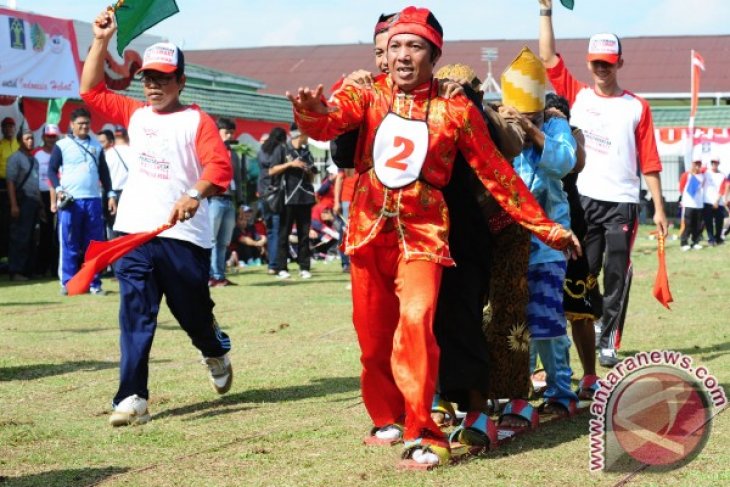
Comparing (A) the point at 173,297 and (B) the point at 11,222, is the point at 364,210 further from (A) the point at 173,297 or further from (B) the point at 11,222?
(B) the point at 11,222

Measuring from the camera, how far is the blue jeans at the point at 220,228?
1627 centimetres

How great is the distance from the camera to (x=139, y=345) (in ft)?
23.0

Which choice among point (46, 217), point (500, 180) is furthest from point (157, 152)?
point (46, 217)

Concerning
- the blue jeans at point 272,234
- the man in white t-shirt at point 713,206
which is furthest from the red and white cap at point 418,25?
the man in white t-shirt at point 713,206

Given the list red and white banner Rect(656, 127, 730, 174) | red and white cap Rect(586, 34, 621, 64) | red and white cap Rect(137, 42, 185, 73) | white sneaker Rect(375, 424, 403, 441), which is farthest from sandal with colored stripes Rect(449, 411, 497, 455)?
red and white banner Rect(656, 127, 730, 174)

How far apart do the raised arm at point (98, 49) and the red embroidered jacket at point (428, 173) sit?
2.01 meters

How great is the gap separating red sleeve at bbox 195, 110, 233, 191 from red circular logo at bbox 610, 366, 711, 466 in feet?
8.00

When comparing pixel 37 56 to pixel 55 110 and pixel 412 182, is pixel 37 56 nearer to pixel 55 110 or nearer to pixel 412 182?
pixel 55 110

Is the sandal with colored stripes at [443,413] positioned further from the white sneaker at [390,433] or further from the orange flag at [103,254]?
the orange flag at [103,254]

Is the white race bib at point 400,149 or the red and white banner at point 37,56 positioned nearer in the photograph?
the white race bib at point 400,149

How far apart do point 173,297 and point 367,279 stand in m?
1.82

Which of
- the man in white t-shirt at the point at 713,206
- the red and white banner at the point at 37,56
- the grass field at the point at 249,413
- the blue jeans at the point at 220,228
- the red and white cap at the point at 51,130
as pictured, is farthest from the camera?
the man in white t-shirt at the point at 713,206

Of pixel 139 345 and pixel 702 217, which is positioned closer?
pixel 139 345

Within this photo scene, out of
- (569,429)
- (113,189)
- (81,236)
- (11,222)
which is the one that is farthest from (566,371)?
(11,222)
